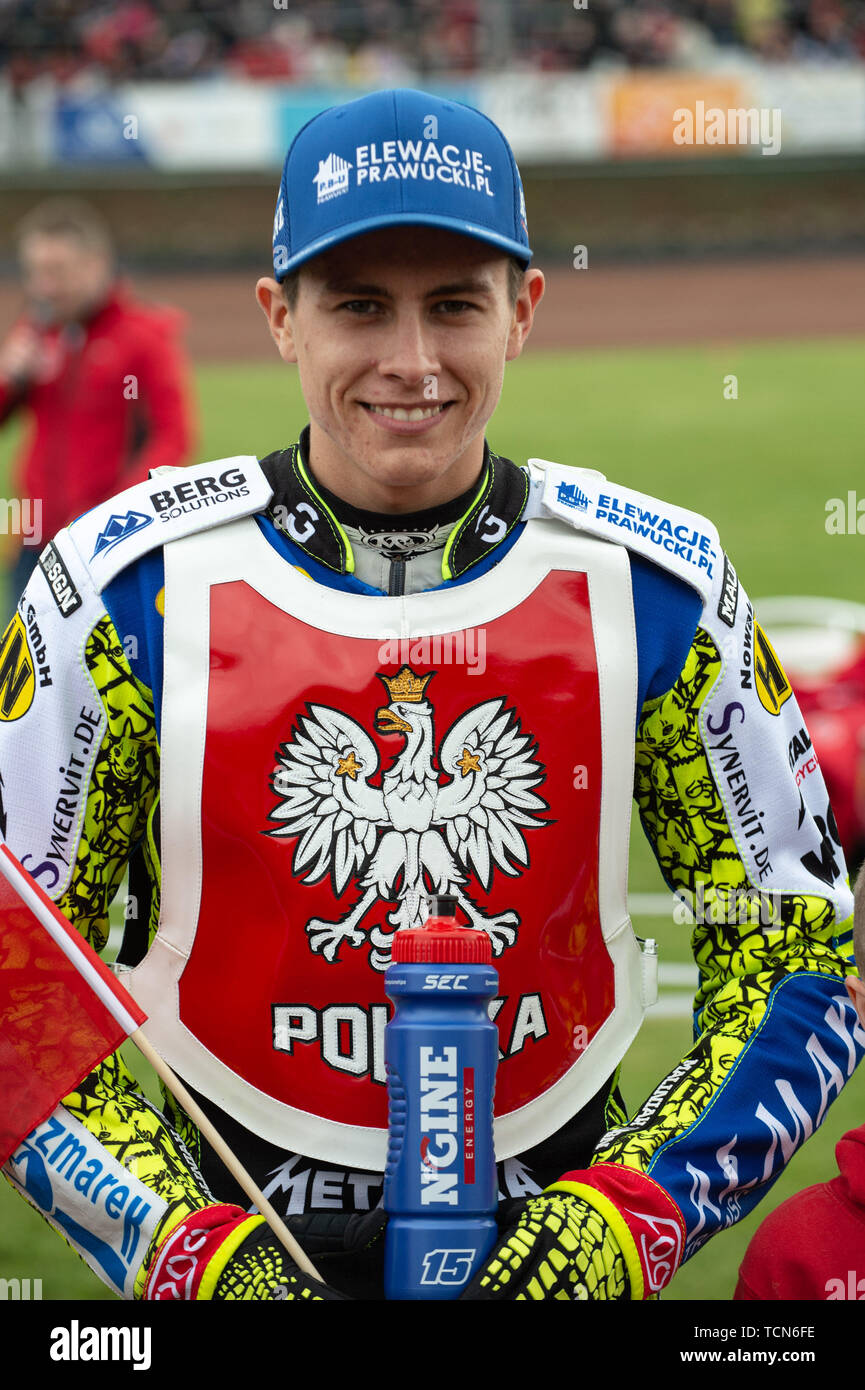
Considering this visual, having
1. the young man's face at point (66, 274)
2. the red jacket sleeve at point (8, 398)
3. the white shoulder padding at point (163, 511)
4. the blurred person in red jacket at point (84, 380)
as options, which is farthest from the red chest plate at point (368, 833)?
the red jacket sleeve at point (8, 398)

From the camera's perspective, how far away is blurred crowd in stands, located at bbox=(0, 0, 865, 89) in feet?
112

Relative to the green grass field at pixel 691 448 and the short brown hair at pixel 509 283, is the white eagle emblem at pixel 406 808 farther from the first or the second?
the green grass field at pixel 691 448

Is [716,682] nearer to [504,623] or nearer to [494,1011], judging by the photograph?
[504,623]

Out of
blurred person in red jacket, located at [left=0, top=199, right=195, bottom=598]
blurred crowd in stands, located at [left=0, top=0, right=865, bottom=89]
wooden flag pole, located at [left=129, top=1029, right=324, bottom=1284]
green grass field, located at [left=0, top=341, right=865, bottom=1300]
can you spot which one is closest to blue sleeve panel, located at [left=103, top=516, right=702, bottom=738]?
wooden flag pole, located at [left=129, top=1029, right=324, bottom=1284]

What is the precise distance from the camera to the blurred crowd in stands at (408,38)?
3419 centimetres

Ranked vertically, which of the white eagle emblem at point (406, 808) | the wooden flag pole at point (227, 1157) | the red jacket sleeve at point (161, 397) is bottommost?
the wooden flag pole at point (227, 1157)

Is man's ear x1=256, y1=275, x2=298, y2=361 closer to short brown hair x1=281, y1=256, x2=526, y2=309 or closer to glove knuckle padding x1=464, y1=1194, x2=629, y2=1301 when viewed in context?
short brown hair x1=281, y1=256, x2=526, y2=309

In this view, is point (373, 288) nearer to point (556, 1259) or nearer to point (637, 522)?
point (637, 522)

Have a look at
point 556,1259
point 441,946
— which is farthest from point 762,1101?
point 441,946

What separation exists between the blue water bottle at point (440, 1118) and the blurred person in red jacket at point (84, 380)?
20.8 ft

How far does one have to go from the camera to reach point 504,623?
247 cm
